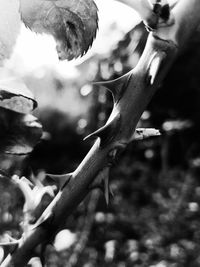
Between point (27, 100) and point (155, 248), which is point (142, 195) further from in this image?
point (27, 100)

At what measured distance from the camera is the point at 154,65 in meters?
0.22

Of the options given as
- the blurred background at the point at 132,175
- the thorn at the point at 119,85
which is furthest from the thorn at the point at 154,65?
the blurred background at the point at 132,175

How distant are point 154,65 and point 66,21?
8 centimetres

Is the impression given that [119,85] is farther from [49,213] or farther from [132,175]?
[132,175]

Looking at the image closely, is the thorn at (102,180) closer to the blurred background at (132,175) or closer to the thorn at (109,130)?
the thorn at (109,130)

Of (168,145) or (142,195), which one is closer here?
(142,195)

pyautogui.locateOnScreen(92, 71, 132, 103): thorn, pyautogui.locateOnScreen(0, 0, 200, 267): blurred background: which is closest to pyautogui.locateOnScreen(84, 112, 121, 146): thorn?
pyautogui.locateOnScreen(92, 71, 132, 103): thorn

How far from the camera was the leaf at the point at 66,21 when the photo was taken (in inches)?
10.5

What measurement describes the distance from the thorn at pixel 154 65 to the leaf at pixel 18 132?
0.10 meters

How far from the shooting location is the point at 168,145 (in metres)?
3.28

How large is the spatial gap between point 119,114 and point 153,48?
0.04 meters

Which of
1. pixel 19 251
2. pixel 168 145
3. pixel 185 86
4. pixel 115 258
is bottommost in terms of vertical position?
pixel 115 258

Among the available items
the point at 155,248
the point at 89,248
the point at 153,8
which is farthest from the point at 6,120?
the point at 89,248

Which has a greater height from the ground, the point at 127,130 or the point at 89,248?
the point at 127,130
